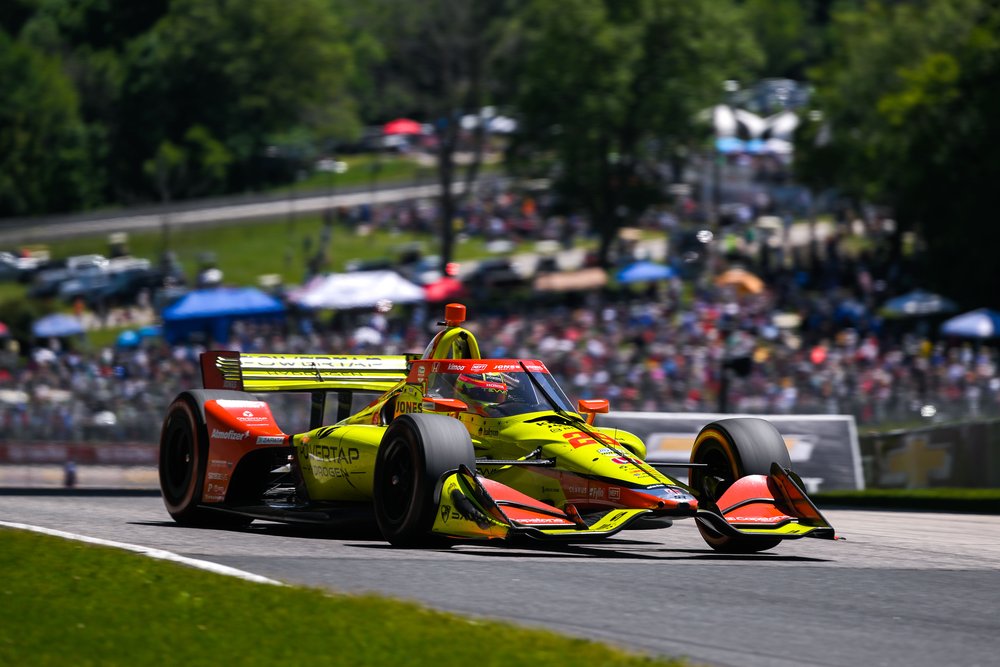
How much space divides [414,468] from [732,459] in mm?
2308

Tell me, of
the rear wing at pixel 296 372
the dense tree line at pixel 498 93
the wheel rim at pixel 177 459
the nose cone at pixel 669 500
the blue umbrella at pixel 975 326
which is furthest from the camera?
the dense tree line at pixel 498 93

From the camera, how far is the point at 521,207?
62.3 meters

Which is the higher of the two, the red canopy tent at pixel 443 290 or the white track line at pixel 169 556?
the red canopy tent at pixel 443 290

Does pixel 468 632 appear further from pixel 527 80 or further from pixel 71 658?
pixel 527 80

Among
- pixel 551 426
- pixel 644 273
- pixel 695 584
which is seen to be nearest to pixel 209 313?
pixel 644 273

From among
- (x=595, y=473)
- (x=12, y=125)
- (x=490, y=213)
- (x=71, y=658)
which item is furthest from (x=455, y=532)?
(x=12, y=125)

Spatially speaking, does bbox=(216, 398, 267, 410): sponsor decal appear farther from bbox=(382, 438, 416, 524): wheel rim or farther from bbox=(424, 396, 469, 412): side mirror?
bbox=(382, 438, 416, 524): wheel rim

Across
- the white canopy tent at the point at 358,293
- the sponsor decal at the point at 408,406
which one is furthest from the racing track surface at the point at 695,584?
the white canopy tent at the point at 358,293

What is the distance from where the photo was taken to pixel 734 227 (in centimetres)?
5600

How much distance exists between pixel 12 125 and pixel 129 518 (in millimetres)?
62102

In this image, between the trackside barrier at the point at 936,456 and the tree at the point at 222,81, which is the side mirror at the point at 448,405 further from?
the tree at the point at 222,81

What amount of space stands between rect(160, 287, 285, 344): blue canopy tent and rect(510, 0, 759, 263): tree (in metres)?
19.1

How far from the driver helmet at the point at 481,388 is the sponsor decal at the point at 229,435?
207 cm

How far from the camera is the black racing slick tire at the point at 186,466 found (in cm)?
1273
